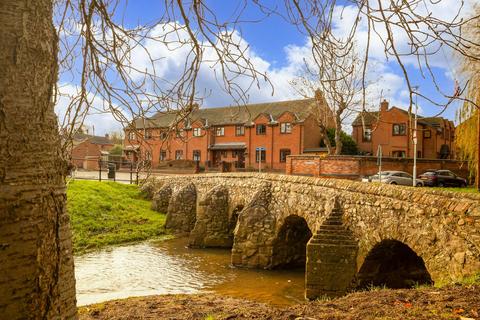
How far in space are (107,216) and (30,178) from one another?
21.7 meters

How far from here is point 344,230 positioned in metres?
10.3

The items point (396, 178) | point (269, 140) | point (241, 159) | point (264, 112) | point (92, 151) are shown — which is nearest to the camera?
point (396, 178)

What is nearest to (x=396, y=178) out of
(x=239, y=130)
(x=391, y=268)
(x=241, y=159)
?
(x=391, y=268)

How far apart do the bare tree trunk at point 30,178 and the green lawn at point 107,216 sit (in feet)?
54.2

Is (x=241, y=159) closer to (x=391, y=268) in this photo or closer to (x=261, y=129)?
(x=261, y=129)

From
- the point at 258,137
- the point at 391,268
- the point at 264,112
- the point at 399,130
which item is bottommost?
the point at 391,268

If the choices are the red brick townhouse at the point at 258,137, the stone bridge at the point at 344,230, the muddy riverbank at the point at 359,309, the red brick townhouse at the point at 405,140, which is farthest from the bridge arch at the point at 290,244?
the red brick townhouse at the point at 405,140

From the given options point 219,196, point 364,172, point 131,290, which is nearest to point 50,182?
point 131,290

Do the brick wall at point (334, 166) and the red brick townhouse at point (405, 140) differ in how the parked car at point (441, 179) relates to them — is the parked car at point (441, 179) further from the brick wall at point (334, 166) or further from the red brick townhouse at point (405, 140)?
the red brick townhouse at point (405, 140)

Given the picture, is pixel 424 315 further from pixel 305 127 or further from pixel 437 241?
pixel 305 127

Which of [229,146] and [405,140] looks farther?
[229,146]

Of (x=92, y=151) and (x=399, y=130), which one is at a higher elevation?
(x=399, y=130)

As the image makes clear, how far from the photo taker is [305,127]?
38.8m

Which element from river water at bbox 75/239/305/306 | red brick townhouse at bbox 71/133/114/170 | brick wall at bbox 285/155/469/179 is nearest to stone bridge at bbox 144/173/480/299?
river water at bbox 75/239/305/306
